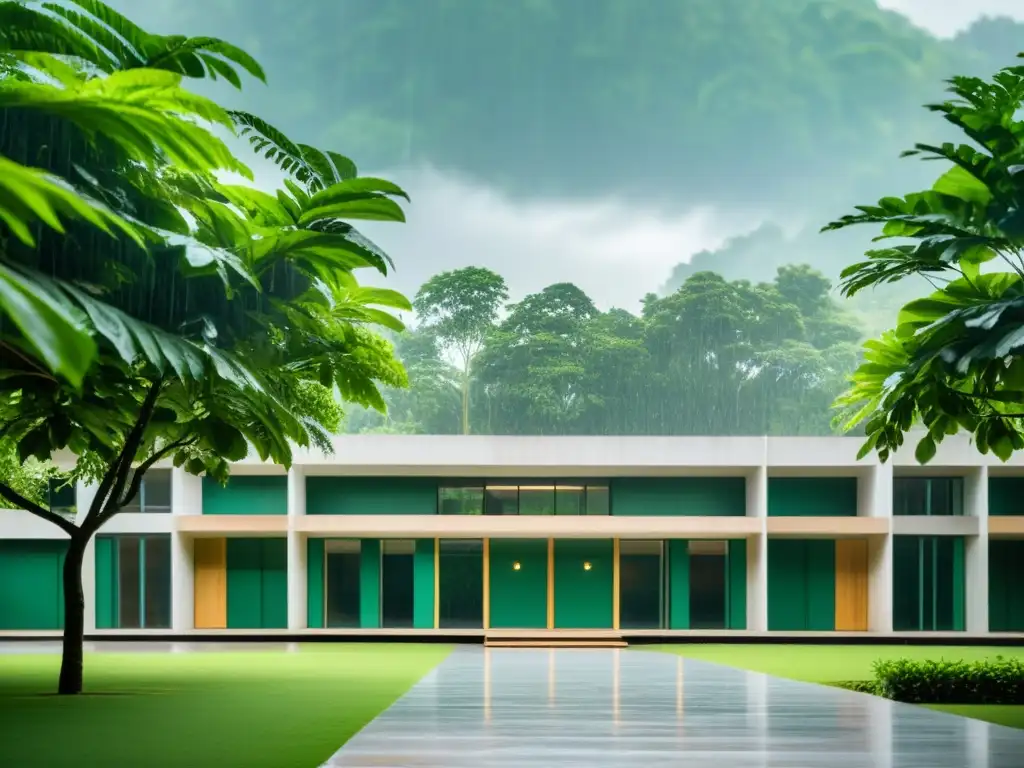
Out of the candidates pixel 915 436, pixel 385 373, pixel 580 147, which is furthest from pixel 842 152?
pixel 385 373

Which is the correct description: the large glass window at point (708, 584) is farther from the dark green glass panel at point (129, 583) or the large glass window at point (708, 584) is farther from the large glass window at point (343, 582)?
the dark green glass panel at point (129, 583)

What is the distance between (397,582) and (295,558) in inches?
118

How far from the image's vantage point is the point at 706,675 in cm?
1964

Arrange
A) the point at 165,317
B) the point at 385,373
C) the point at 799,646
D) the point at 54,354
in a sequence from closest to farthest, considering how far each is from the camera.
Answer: the point at 54,354 < the point at 165,317 < the point at 385,373 < the point at 799,646

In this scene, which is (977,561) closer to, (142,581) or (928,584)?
(928,584)

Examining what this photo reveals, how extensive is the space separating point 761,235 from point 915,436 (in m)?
74.1

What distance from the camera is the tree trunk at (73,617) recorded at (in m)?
15.1

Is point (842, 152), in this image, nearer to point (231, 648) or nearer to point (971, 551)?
point (971, 551)

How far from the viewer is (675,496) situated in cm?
3497

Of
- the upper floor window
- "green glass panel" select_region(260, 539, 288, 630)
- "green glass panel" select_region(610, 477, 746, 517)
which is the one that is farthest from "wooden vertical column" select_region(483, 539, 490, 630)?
the upper floor window

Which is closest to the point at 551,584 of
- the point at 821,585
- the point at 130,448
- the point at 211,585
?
the point at 821,585

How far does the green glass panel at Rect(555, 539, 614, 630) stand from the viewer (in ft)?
113

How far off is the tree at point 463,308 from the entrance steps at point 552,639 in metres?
48.4

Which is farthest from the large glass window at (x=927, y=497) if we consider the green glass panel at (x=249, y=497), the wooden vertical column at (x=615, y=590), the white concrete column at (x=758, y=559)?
the green glass panel at (x=249, y=497)
